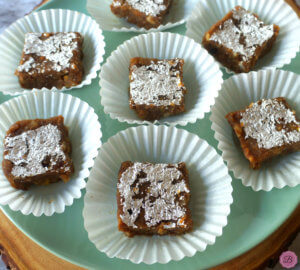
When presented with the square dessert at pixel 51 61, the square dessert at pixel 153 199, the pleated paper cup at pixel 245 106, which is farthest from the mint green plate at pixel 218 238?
the square dessert at pixel 51 61

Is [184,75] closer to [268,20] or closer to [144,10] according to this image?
[144,10]

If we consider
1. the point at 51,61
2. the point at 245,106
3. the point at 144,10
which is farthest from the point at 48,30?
the point at 245,106

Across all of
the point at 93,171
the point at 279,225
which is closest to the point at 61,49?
the point at 93,171

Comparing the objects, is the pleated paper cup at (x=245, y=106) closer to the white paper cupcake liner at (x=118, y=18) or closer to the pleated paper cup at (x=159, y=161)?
the pleated paper cup at (x=159, y=161)

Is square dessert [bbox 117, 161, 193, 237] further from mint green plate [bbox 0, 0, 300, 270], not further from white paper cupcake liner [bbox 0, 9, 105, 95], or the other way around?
white paper cupcake liner [bbox 0, 9, 105, 95]

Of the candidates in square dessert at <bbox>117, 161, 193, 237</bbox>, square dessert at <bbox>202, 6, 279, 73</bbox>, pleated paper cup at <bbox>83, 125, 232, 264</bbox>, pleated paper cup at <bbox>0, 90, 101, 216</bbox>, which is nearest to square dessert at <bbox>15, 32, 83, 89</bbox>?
pleated paper cup at <bbox>0, 90, 101, 216</bbox>

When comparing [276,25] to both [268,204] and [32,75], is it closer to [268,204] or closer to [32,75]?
[268,204]
